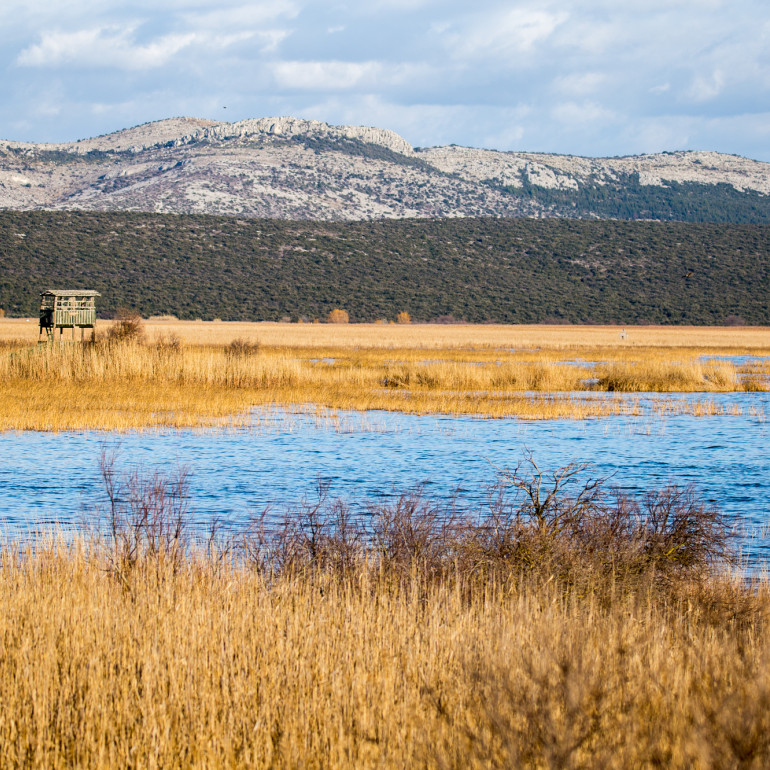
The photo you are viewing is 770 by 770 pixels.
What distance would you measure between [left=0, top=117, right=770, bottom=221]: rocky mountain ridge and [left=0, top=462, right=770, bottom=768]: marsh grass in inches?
4295

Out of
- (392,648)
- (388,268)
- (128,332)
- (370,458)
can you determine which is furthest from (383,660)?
(388,268)

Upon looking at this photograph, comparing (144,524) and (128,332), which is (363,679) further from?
(128,332)

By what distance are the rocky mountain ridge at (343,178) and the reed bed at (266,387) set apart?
88559 millimetres

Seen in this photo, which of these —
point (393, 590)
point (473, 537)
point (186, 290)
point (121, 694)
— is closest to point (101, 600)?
point (121, 694)

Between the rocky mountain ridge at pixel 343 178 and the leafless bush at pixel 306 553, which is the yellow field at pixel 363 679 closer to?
the leafless bush at pixel 306 553

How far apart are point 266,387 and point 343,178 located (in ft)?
369

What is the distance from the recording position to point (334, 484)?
12875 millimetres

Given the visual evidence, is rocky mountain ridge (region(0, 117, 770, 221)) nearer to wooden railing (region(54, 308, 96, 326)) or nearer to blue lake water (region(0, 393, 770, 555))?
wooden railing (region(54, 308, 96, 326))

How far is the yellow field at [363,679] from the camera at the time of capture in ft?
12.8

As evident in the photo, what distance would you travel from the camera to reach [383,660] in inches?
200

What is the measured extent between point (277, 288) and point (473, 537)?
73.7 m

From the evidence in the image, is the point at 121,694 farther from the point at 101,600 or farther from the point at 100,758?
the point at 101,600

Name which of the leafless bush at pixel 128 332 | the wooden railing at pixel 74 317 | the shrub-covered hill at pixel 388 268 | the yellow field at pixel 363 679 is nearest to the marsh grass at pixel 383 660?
the yellow field at pixel 363 679

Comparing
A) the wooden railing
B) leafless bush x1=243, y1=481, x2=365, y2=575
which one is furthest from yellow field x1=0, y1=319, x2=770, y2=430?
leafless bush x1=243, y1=481, x2=365, y2=575
